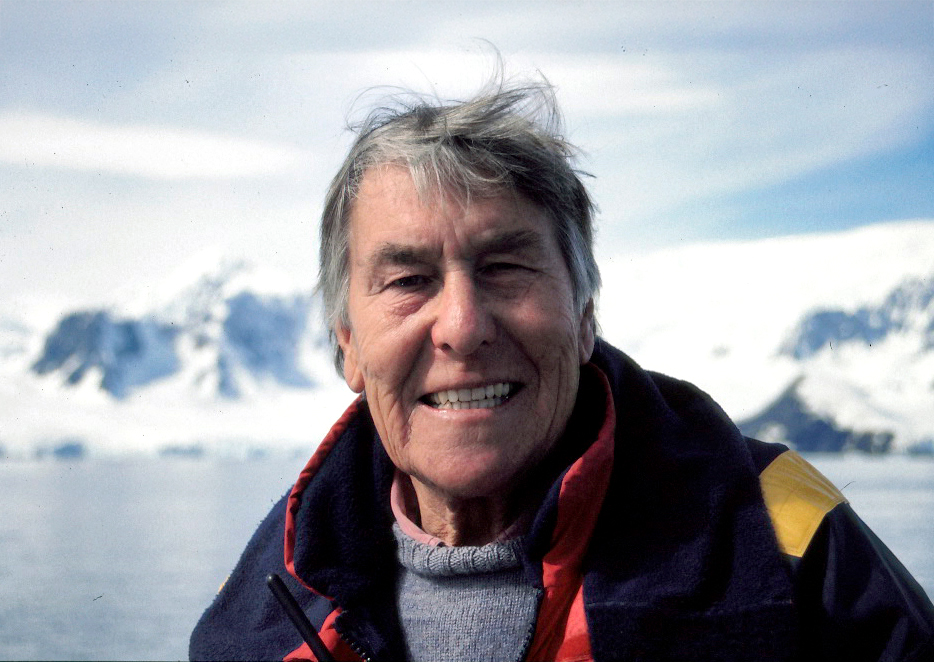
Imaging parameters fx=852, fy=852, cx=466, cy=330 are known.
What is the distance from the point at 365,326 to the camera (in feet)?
5.12

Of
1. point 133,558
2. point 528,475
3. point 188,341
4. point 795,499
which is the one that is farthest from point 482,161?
point 188,341

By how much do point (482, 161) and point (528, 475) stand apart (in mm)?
577

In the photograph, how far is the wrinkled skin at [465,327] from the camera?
1457 millimetres

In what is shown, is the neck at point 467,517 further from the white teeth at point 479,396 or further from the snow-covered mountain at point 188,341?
the snow-covered mountain at point 188,341

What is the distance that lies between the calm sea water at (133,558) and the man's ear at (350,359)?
591mm

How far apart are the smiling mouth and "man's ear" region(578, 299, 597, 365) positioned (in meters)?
0.19

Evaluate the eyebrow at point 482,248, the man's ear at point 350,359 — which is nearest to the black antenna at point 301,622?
the man's ear at point 350,359

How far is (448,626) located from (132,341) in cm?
9656

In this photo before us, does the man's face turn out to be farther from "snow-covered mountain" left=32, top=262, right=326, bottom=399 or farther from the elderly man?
"snow-covered mountain" left=32, top=262, right=326, bottom=399

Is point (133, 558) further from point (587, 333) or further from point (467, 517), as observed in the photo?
point (587, 333)

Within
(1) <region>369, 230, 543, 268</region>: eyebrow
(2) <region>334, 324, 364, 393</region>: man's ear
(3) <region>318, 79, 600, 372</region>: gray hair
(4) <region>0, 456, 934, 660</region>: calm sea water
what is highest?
(3) <region>318, 79, 600, 372</region>: gray hair

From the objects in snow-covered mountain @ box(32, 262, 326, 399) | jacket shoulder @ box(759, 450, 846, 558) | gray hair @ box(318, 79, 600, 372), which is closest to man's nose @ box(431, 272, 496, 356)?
gray hair @ box(318, 79, 600, 372)

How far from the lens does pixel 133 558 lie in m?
14.1

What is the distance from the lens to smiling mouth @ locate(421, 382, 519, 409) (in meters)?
1.48
